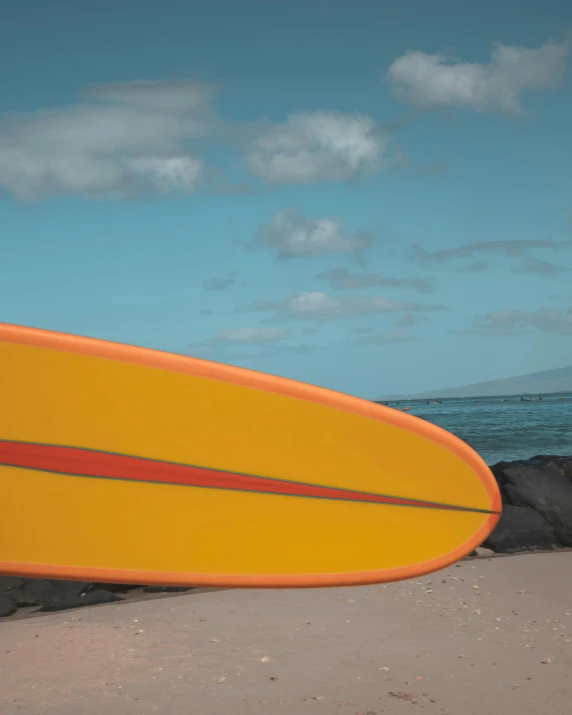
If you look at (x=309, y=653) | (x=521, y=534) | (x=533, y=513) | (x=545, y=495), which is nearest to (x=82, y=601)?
(x=309, y=653)

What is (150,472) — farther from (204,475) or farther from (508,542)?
(508,542)

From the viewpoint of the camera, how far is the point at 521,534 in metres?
5.60

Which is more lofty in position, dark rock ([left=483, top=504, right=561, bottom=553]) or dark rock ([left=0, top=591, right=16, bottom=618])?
dark rock ([left=483, top=504, right=561, bottom=553])

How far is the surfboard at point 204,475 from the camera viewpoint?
2.48m

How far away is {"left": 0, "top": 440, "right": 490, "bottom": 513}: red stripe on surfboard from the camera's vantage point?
97.6 inches

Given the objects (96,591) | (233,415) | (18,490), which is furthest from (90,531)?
(96,591)

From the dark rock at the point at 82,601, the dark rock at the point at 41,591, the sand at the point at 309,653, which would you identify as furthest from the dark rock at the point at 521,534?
the dark rock at the point at 41,591

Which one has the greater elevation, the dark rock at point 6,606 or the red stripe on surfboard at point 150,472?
the red stripe on surfboard at point 150,472

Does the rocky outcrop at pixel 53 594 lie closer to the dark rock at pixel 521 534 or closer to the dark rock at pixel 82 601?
the dark rock at pixel 82 601

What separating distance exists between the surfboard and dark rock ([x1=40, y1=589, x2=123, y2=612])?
225 centimetres

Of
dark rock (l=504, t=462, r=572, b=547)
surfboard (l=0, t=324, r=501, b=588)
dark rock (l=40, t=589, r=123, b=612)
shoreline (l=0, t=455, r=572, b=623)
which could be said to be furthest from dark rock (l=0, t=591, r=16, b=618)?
dark rock (l=504, t=462, r=572, b=547)

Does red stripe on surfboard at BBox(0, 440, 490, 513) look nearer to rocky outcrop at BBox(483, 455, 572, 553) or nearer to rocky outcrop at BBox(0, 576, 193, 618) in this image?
rocky outcrop at BBox(0, 576, 193, 618)

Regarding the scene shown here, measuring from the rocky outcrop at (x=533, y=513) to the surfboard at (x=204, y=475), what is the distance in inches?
127

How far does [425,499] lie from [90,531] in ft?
3.59
